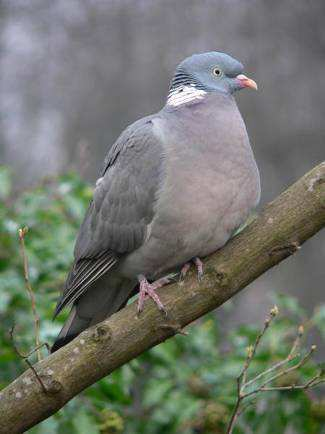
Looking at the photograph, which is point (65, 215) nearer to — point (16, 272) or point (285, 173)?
point (16, 272)

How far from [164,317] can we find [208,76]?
121 cm

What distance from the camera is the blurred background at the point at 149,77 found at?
8.05 meters

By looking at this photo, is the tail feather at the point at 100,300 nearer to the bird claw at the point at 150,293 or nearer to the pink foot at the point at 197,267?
the bird claw at the point at 150,293

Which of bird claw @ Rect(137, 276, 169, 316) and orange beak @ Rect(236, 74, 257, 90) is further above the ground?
orange beak @ Rect(236, 74, 257, 90)

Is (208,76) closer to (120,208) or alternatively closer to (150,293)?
(120,208)

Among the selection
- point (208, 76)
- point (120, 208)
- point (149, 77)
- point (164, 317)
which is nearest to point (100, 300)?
point (120, 208)

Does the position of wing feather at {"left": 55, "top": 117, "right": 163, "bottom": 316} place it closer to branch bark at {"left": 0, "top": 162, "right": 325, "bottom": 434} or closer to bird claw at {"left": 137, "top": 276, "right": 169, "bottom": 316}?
bird claw at {"left": 137, "top": 276, "right": 169, "bottom": 316}

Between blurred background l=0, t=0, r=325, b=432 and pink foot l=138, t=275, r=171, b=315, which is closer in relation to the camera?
pink foot l=138, t=275, r=171, b=315

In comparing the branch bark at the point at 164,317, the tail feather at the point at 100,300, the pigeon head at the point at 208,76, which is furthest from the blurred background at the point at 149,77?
the branch bark at the point at 164,317

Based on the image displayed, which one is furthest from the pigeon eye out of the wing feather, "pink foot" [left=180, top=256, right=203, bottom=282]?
"pink foot" [left=180, top=256, right=203, bottom=282]

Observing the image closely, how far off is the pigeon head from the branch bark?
→ 0.91 metres

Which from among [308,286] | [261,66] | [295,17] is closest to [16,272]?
[308,286]

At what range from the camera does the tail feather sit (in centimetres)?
377

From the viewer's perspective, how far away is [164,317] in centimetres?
306
